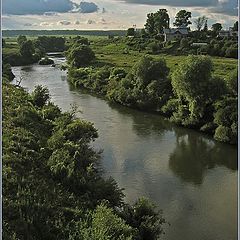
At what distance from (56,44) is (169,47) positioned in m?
8.30

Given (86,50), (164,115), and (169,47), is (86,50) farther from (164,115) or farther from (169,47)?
(164,115)

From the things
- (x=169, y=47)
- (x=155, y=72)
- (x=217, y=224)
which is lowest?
(x=217, y=224)

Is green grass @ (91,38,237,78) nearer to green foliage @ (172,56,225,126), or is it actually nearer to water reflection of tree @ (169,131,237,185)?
green foliage @ (172,56,225,126)

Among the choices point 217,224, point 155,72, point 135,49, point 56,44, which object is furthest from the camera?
point 56,44

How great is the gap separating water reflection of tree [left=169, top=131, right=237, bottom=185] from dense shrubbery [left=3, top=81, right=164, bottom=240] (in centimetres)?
163

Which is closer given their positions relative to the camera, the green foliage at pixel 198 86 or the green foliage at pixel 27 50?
the green foliage at pixel 198 86

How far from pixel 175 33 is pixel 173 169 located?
584 inches

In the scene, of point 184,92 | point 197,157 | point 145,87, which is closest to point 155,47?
point 145,87

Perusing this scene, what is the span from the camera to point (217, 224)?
17.5ft

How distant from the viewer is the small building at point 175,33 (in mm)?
21094

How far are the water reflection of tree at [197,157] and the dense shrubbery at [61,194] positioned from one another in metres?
1.63

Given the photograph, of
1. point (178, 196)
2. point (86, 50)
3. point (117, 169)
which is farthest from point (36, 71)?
point (178, 196)

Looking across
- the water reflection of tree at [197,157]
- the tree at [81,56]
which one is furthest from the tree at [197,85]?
the tree at [81,56]

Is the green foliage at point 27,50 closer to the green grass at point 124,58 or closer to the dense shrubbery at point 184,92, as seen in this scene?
the green grass at point 124,58
